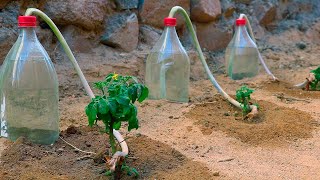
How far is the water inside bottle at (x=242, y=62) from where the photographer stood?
338cm

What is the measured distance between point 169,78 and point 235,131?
27.2 inches

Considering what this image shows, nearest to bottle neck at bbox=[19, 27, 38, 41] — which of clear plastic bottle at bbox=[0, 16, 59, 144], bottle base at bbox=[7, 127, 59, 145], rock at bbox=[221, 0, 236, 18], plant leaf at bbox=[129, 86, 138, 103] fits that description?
clear plastic bottle at bbox=[0, 16, 59, 144]

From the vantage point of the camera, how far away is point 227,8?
151 inches

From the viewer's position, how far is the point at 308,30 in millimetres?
4348

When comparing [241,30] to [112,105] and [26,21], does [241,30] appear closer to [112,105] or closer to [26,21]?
[26,21]

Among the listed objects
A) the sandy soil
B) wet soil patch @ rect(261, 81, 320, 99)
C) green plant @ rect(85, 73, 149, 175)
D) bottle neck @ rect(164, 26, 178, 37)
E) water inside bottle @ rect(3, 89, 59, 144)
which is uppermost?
bottle neck @ rect(164, 26, 178, 37)

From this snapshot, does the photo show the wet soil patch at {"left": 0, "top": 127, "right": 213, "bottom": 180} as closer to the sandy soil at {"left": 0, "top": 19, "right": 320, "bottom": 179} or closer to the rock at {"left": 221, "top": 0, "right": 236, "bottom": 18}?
the sandy soil at {"left": 0, "top": 19, "right": 320, "bottom": 179}

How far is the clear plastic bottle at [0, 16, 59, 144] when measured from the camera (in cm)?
160

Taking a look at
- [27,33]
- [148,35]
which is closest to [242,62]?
[148,35]

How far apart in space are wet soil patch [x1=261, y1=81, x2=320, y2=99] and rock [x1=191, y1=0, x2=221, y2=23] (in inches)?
31.7

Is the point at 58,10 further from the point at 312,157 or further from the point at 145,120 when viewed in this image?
the point at 312,157

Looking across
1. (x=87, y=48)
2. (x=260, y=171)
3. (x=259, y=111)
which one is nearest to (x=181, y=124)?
(x=259, y=111)

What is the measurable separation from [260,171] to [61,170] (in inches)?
26.4

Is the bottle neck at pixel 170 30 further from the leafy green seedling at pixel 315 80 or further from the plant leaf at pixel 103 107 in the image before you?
the plant leaf at pixel 103 107
